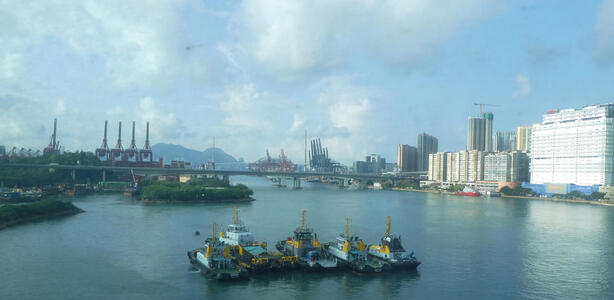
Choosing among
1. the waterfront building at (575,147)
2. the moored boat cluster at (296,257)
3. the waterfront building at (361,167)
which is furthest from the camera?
the waterfront building at (361,167)

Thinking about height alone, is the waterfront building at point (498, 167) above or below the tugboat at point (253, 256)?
above

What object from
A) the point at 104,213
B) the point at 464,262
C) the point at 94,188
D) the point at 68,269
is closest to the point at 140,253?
the point at 68,269

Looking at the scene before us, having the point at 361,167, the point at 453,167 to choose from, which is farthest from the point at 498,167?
the point at 361,167

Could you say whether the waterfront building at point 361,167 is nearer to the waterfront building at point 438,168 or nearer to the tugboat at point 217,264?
the waterfront building at point 438,168

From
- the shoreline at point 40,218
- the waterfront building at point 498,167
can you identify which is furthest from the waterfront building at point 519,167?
the shoreline at point 40,218

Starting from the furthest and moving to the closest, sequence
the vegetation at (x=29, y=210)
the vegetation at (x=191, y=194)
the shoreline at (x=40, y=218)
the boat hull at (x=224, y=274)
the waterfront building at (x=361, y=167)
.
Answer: the waterfront building at (x=361, y=167) < the vegetation at (x=191, y=194) < the vegetation at (x=29, y=210) < the shoreline at (x=40, y=218) < the boat hull at (x=224, y=274)

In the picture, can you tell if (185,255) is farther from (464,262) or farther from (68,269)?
(464,262)
